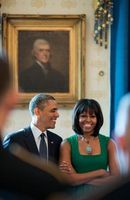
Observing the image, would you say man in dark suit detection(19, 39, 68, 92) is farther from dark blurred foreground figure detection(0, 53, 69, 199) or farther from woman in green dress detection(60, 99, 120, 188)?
dark blurred foreground figure detection(0, 53, 69, 199)

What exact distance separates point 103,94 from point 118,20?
81 cm

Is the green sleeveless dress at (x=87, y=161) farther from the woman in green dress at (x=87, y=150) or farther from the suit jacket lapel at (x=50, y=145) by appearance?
the suit jacket lapel at (x=50, y=145)

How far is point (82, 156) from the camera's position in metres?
3.67

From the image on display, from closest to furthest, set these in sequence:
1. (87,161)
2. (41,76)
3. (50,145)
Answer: (87,161), (50,145), (41,76)

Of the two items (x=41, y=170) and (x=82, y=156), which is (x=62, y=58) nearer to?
(x=82, y=156)

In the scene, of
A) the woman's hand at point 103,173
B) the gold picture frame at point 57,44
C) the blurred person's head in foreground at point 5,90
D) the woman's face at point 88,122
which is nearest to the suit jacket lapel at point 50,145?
the woman's face at point 88,122

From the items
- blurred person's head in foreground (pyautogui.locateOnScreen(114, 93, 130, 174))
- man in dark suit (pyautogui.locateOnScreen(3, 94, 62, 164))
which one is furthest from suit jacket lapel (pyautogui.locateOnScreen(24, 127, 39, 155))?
blurred person's head in foreground (pyautogui.locateOnScreen(114, 93, 130, 174))

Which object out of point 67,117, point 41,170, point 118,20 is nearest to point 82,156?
point 67,117

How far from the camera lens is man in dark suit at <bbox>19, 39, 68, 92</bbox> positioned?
205 inches

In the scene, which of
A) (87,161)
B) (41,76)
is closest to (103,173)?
(87,161)

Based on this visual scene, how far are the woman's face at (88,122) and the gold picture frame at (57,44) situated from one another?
1409mm

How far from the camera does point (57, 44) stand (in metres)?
5.24

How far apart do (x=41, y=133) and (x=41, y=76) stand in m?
1.51

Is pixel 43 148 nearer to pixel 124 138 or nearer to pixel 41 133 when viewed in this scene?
pixel 41 133
